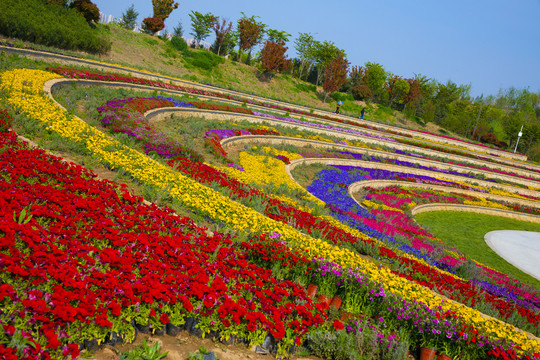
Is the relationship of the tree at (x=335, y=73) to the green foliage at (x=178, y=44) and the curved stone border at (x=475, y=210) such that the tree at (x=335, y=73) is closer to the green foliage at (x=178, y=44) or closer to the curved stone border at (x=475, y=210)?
the green foliage at (x=178, y=44)

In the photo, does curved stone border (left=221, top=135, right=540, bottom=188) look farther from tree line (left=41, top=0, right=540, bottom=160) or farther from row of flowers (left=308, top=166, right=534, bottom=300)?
tree line (left=41, top=0, right=540, bottom=160)

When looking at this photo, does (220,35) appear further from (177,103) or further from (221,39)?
(177,103)

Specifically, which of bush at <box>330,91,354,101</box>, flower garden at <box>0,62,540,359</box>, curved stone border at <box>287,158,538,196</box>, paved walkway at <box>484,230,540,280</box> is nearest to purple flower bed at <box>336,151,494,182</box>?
curved stone border at <box>287,158,538,196</box>

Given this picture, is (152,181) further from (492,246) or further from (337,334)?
(492,246)

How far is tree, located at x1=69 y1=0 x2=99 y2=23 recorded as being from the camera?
3412cm

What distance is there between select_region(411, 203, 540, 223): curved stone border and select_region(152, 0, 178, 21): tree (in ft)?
159

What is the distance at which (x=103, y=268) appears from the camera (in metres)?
4.34

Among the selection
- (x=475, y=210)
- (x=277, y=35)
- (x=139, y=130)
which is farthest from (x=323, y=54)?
(x=139, y=130)

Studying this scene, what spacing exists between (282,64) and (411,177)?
38.0 m

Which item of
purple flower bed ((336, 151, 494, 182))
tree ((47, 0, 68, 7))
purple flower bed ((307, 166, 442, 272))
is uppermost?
tree ((47, 0, 68, 7))

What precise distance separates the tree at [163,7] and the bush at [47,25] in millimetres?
20753

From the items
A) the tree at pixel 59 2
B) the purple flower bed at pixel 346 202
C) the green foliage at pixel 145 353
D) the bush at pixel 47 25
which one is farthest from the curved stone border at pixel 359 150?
the tree at pixel 59 2

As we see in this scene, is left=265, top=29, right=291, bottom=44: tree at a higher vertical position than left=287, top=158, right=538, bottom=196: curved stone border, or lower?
higher

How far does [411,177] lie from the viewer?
25.9 metres
